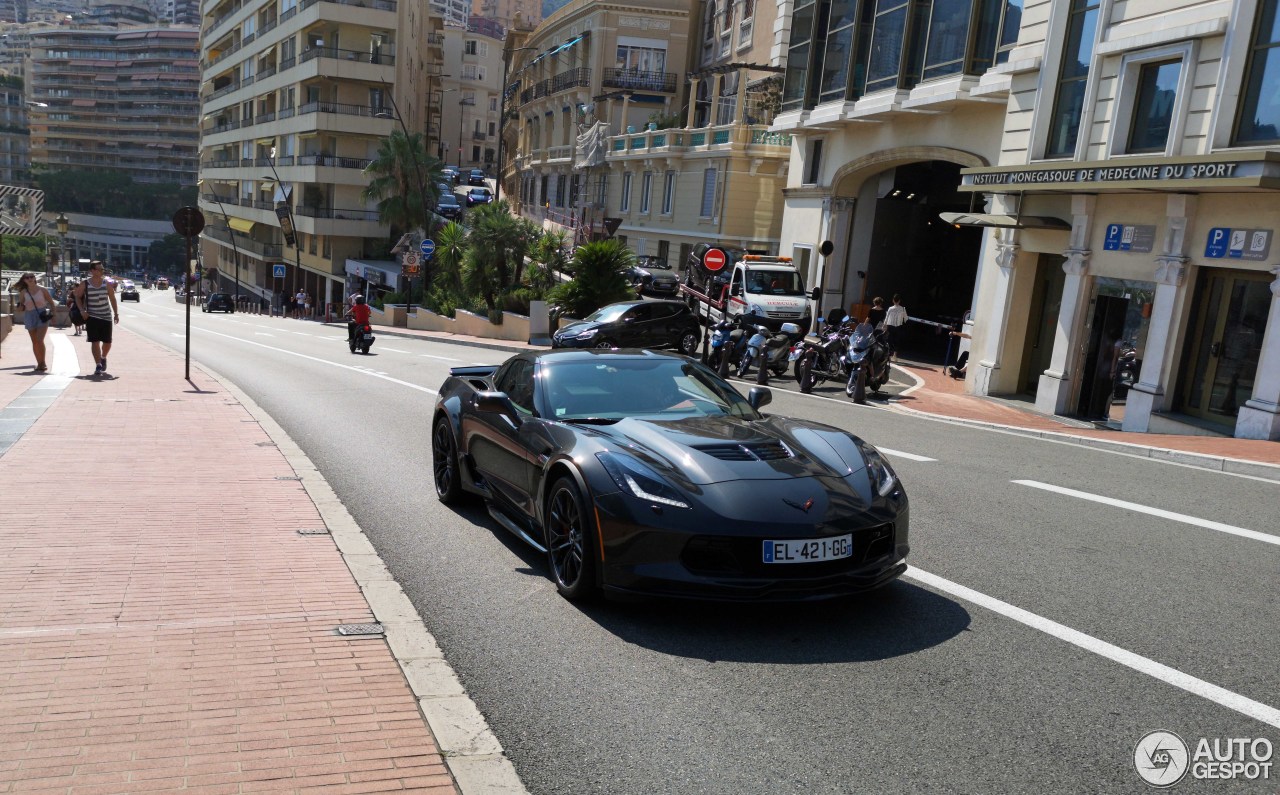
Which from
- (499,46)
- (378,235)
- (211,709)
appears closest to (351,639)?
(211,709)

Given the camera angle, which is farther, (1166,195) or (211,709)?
(1166,195)

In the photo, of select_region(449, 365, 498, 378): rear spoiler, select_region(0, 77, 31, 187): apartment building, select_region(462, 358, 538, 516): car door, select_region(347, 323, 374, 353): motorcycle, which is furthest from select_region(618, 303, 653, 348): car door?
select_region(0, 77, 31, 187): apartment building

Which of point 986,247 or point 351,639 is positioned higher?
point 986,247

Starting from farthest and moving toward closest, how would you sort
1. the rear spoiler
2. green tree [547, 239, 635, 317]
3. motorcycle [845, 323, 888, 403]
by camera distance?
1. green tree [547, 239, 635, 317]
2. motorcycle [845, 323, 888, 403]
3. the rear spoiler

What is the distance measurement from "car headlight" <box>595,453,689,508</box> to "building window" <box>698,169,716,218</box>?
1516 inches

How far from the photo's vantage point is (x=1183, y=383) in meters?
16.3

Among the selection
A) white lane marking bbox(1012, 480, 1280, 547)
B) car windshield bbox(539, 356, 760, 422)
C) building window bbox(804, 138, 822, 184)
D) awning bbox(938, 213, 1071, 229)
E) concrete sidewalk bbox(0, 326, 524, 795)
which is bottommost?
concrete sidewalk bbox(0, 326, 524, 795)

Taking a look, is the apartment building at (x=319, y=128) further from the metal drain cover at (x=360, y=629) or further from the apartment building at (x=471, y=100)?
the metal drain cover at (x=360, y=629)

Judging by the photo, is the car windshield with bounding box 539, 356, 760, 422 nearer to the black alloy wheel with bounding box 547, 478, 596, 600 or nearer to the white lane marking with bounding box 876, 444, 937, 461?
the black alloy wheel with bounding box 547, 478, 596, 600

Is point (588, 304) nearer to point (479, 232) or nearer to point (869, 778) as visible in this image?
Answer: point (479, 232)

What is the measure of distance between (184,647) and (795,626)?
3.01 m

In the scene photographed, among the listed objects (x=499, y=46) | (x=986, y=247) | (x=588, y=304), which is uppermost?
(x=499, y=46)

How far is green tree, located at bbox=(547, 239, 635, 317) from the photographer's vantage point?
30453 mm

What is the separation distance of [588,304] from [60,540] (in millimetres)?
24773
